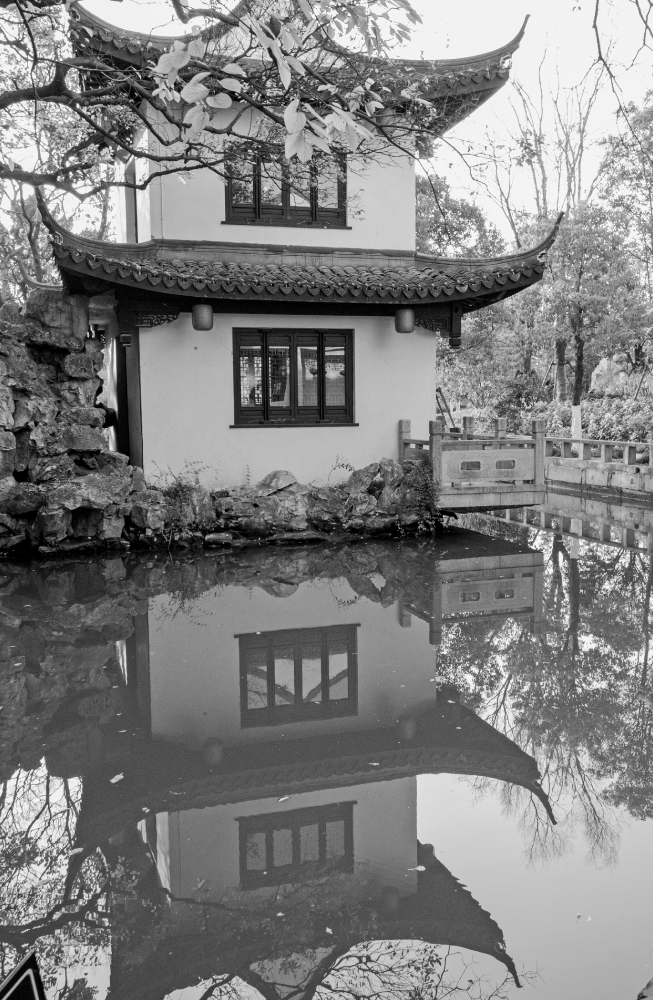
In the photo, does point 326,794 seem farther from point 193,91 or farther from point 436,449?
point 436,449

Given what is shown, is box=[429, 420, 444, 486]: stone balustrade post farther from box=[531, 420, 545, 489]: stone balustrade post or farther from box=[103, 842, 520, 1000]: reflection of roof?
box=[103, 842, 520, 1000]: reflection of roof

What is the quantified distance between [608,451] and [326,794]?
13.1 meters

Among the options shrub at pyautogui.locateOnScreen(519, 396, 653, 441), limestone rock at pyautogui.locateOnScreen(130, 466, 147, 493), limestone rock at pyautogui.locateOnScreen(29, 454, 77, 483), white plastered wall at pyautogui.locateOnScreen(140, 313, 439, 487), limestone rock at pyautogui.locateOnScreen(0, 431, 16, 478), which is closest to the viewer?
limestone rock at pyautogui.locateOnScreen(0, 431, 16, 478)

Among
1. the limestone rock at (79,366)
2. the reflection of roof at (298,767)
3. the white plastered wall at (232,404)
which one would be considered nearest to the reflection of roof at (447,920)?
the reflection of roof at (298,767)

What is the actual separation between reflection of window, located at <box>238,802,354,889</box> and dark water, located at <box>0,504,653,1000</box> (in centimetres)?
1

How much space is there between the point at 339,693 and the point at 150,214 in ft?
27.5

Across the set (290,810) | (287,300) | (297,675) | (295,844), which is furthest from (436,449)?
(295,844)

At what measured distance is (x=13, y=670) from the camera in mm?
6266

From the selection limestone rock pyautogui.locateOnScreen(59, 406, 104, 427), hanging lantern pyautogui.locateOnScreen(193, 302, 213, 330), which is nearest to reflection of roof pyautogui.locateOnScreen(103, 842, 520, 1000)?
limestone rock pyautogui.locateOnScreen(59, 406, 104, 427)

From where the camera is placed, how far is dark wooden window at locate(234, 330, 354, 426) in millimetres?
11859

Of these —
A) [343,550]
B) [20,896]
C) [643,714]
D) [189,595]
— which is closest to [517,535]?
[343,550]

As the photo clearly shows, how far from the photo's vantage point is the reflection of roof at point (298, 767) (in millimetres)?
4363

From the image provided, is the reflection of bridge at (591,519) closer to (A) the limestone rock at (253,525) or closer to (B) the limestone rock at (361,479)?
(B) the limestone rock at (361,479)

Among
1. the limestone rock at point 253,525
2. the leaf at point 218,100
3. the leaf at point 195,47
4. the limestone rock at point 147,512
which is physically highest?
the leaf at point 195,47
